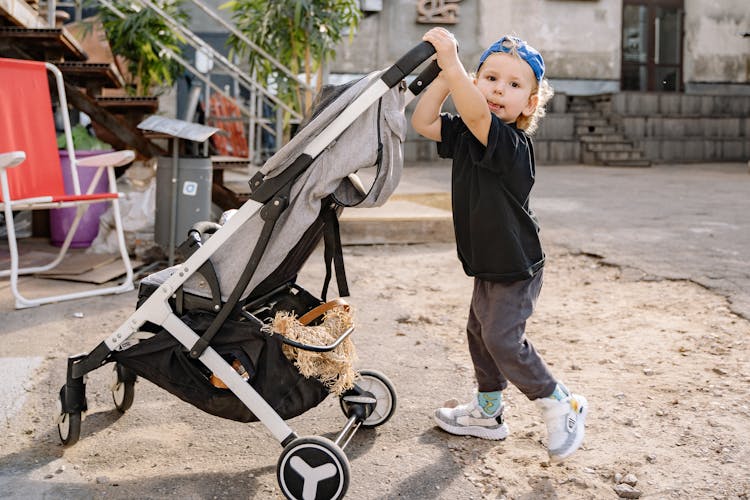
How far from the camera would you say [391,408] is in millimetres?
2428

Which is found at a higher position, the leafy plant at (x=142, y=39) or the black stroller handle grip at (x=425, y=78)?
the leafy plant at (x=142, y=39)

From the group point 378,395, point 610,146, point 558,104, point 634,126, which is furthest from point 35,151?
point 634,126

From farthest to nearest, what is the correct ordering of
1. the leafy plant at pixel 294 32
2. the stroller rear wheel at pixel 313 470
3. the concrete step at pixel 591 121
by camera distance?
the concrete step at pixel 591 121
the leafy plant at pixel 294 32
the stroller rear wheel at pixel 313 470

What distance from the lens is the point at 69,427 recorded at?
2266 mm

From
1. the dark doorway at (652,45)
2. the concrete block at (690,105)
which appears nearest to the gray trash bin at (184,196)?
the concrete block at (690,105)

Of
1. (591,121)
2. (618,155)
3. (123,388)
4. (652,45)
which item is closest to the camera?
(123,388)

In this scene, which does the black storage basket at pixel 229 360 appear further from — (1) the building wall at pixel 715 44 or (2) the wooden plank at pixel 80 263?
(1) the building wall at pixel 715 44

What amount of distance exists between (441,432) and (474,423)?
0.36ft

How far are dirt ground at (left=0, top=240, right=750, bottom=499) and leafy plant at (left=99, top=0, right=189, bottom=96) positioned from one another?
3284 millimetres

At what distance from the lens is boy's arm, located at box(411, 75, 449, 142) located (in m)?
2.21

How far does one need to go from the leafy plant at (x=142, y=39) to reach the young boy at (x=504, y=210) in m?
4.63

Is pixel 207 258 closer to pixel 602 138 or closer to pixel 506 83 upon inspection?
pixel 506 83

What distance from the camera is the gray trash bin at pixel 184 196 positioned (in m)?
4.75

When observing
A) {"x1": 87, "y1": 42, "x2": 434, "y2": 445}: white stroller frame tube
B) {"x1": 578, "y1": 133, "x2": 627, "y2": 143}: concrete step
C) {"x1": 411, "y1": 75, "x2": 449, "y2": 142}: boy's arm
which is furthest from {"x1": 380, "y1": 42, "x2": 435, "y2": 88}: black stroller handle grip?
{"x1": 578, "y1": 133, "x2": 627, "y2": 143}: concrete step
